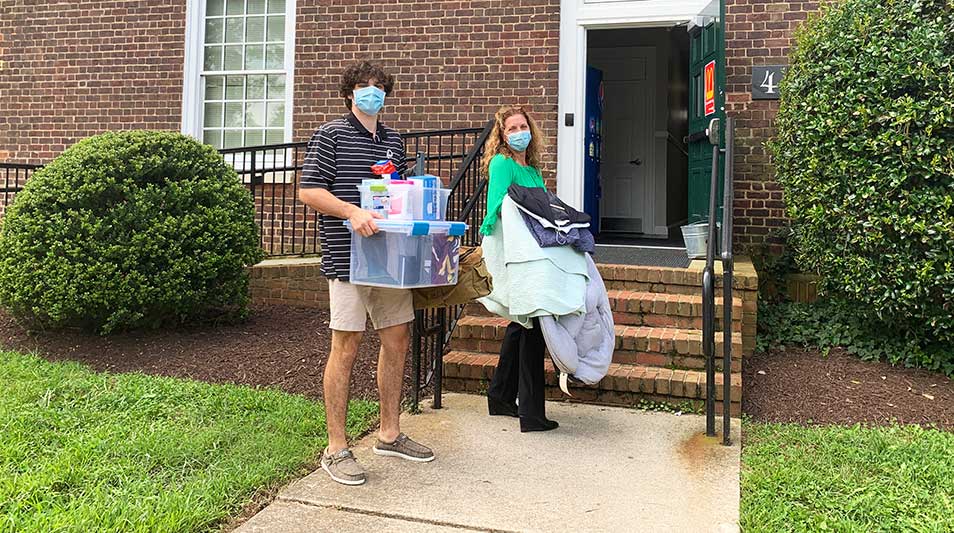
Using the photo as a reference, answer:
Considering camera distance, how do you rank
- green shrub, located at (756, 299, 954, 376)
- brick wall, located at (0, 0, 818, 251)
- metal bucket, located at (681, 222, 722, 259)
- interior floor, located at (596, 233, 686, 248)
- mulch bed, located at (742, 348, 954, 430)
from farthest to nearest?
1. interior floor, located at (596, 233, 686, 248)
2. brick wall, located at (0, 0, 818, 251)
3. metal bucket, located at (681, 222, 722, 259)
4. green shrub, located at (756, 299, 954, 376)
5. mulch bed, located at (742, 348, 954, 430)

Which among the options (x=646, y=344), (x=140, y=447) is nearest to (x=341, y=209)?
(x=140, y=447)

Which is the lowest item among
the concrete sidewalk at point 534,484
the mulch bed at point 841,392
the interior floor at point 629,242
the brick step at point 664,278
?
the concrete sidewalk at point 534,484

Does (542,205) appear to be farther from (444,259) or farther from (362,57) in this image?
(362,57)

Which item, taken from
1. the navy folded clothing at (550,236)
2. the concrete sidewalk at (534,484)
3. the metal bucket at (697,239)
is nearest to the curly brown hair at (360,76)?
the navy folded clothing at (550,236)

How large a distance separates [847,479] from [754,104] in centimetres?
433

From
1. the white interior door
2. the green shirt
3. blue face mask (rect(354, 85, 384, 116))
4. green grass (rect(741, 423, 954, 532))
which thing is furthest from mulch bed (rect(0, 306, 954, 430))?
the white interior door

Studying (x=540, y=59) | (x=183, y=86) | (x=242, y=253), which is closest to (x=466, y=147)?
(x=540, y=59)

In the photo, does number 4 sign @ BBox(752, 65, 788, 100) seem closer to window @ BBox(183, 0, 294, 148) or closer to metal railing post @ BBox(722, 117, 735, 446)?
metal railing post @ BBox(722, 117, 735, 446)

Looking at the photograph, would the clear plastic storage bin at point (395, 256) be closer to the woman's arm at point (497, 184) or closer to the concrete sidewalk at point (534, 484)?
the woman's arm at point (497, 184)

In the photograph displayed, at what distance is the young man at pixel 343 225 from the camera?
3.17m

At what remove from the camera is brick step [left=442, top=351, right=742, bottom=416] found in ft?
14.2

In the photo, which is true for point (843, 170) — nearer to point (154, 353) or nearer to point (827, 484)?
point (827, 484)

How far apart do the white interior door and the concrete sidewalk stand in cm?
608

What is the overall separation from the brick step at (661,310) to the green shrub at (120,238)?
2881 millimetres
